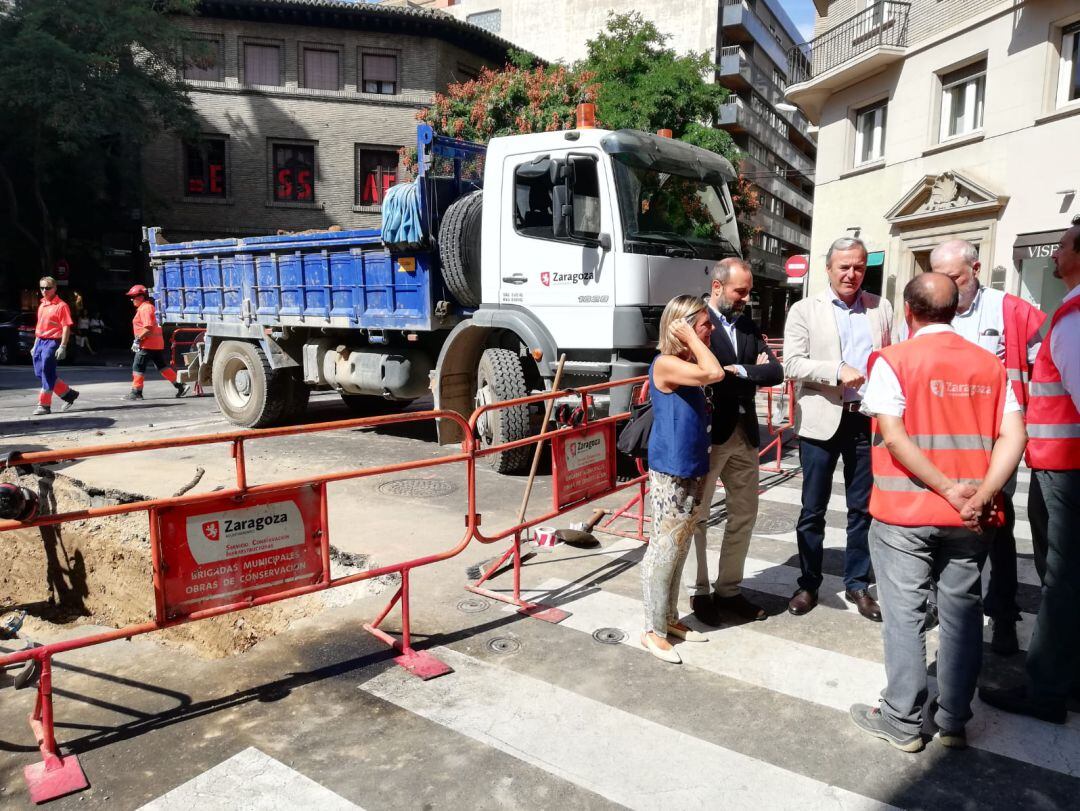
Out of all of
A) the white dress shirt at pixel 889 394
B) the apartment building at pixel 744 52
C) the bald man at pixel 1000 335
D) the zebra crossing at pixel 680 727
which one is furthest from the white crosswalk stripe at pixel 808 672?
the apartment building at pixel 744 52

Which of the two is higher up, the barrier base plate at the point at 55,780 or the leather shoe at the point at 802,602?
the leather shoe at the point at 802,602

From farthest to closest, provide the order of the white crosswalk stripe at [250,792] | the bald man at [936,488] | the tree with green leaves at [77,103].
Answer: the tree with green leaves at [77,103] < the bald man at [936,488] < the white crosswalk stripe at [250,792]

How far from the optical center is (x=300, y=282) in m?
10.1

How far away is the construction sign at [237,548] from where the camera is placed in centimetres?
338

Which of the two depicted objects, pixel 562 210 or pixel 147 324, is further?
pixel 147 324

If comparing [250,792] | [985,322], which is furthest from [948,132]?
[250,792]

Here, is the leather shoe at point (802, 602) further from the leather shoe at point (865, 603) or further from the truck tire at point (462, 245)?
A: the truck tire at point (462, 245)

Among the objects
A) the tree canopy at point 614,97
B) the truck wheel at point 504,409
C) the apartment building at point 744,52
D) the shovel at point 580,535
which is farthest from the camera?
the apartment building at point 744,52

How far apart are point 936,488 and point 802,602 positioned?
5.86ft

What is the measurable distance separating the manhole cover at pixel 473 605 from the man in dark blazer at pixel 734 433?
3.95 ft

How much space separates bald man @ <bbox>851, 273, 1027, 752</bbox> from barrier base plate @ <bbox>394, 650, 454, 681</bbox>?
6.47 feet

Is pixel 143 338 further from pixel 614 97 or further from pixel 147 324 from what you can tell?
pixel 614 97

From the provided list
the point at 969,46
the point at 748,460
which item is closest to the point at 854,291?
the point at 748,460

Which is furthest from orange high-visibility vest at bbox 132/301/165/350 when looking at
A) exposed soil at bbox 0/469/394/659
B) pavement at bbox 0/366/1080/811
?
pavement at bbox 0/366/1080/811
